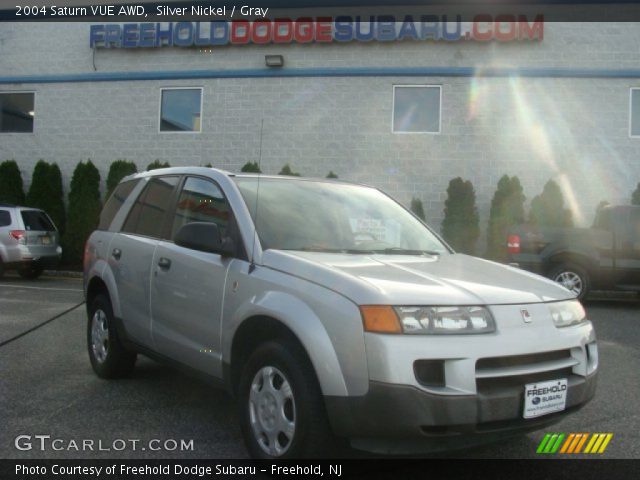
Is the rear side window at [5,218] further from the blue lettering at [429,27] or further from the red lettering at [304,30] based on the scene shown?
the blue lettering at [429,27]

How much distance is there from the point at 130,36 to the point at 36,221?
18.8 feet

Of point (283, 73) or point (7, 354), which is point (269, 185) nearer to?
point (7, 354)

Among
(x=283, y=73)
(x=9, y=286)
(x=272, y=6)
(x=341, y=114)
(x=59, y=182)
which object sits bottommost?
(x=9, y=286)

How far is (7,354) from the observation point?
6.20m

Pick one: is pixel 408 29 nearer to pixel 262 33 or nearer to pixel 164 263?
pixel 262 33

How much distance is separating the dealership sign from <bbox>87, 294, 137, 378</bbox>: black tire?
11.7 metres

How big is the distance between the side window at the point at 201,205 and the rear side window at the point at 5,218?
34.6ft

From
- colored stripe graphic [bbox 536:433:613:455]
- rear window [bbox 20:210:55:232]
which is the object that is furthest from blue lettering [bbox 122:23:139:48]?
colored stripe graphic [bbox 536:433:613:455]

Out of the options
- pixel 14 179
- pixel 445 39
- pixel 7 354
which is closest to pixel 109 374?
pixel 7 354

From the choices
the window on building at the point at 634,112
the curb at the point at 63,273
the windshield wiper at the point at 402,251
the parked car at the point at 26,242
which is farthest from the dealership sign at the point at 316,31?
the windshield wiper at the point at 402,251

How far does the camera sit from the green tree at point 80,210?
632 inches

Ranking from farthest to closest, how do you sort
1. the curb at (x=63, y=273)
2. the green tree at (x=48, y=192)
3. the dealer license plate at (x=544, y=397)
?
the green tree at (x=48, y=192) → the curb at (x=63, y=273) → the dealer license plate at (x=544, y=397)

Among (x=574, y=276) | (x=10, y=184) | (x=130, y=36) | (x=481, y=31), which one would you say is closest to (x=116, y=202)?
(x=574, y=276)

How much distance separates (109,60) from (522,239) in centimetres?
1191
